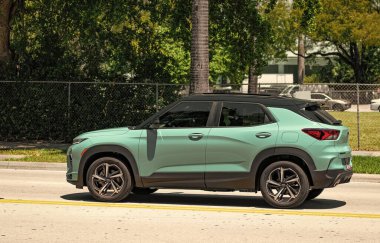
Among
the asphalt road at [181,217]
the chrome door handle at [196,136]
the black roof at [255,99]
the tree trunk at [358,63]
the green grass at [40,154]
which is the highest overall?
the tree trunk at [358,63]

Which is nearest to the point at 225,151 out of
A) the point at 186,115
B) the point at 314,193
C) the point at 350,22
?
the point at 186,115

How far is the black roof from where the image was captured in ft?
39.4

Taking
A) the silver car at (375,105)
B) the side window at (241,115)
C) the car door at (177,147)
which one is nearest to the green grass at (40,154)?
the car door at (177,147)

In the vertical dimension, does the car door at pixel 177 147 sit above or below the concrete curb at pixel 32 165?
above

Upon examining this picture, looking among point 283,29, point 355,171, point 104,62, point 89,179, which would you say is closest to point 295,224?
point 89,179

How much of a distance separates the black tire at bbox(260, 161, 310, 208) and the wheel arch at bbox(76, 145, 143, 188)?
6.36ft

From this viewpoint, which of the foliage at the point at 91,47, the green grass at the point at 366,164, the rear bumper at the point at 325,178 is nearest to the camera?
the rear bumper at the point at 325,178

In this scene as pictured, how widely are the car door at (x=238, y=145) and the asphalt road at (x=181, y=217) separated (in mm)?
432

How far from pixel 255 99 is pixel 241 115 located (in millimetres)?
328

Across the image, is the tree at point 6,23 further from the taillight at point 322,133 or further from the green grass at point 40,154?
the taillight at point 322,133

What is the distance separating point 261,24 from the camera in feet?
84.6

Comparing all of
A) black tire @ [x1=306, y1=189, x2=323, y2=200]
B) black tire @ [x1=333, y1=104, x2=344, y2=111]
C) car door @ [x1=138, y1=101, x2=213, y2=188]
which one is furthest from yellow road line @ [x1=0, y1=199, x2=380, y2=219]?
black tire @ [x1=333, y1=104, x2=344, y2=111]

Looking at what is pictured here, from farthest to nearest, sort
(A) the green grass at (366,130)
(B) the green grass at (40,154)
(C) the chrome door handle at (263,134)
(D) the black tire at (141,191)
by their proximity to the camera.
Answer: (A) the green grass at (366,130) → (B) the green grass at (40,154) → (D) the black tire at (141,191) → (C) the chrome door handle at (263,134)

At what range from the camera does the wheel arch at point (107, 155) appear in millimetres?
12203
